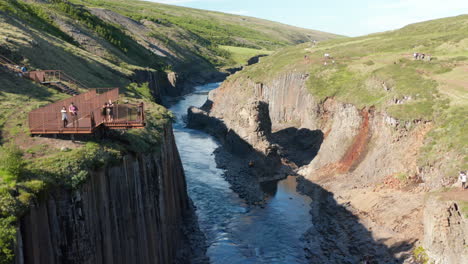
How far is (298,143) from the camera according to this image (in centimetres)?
6606

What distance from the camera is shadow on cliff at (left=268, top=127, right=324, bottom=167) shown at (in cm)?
6184

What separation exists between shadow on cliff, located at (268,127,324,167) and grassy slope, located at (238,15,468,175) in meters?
6.83

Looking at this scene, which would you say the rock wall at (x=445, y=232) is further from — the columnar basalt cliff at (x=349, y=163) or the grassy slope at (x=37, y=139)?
the grassy slope at (x=37, y=139)

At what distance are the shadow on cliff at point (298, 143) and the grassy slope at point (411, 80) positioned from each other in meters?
6.83

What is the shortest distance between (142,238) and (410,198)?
85.3 feet

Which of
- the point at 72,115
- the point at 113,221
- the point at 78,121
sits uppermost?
the point at 72,115

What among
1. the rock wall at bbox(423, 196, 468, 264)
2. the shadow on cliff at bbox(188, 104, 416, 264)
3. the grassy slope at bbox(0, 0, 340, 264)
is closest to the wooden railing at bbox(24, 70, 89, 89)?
the grassy slope at bbox(0, 0, 340, 264)

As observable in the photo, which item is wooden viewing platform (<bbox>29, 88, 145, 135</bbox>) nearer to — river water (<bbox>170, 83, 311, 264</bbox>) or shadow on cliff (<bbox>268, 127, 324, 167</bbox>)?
river water (<bbox>170, 83, 311, 264</bbox>)

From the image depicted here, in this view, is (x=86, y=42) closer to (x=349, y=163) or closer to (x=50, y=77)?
(x=50, y=77)

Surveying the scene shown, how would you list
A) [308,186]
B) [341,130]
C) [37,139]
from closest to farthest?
[37,139] → [308,186] → [341,130]

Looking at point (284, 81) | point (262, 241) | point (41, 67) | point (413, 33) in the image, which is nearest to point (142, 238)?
point (262, 241)

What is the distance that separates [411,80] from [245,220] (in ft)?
97.0

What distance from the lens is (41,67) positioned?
4238cm

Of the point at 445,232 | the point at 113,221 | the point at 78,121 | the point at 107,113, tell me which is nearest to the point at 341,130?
the point at 445,232
